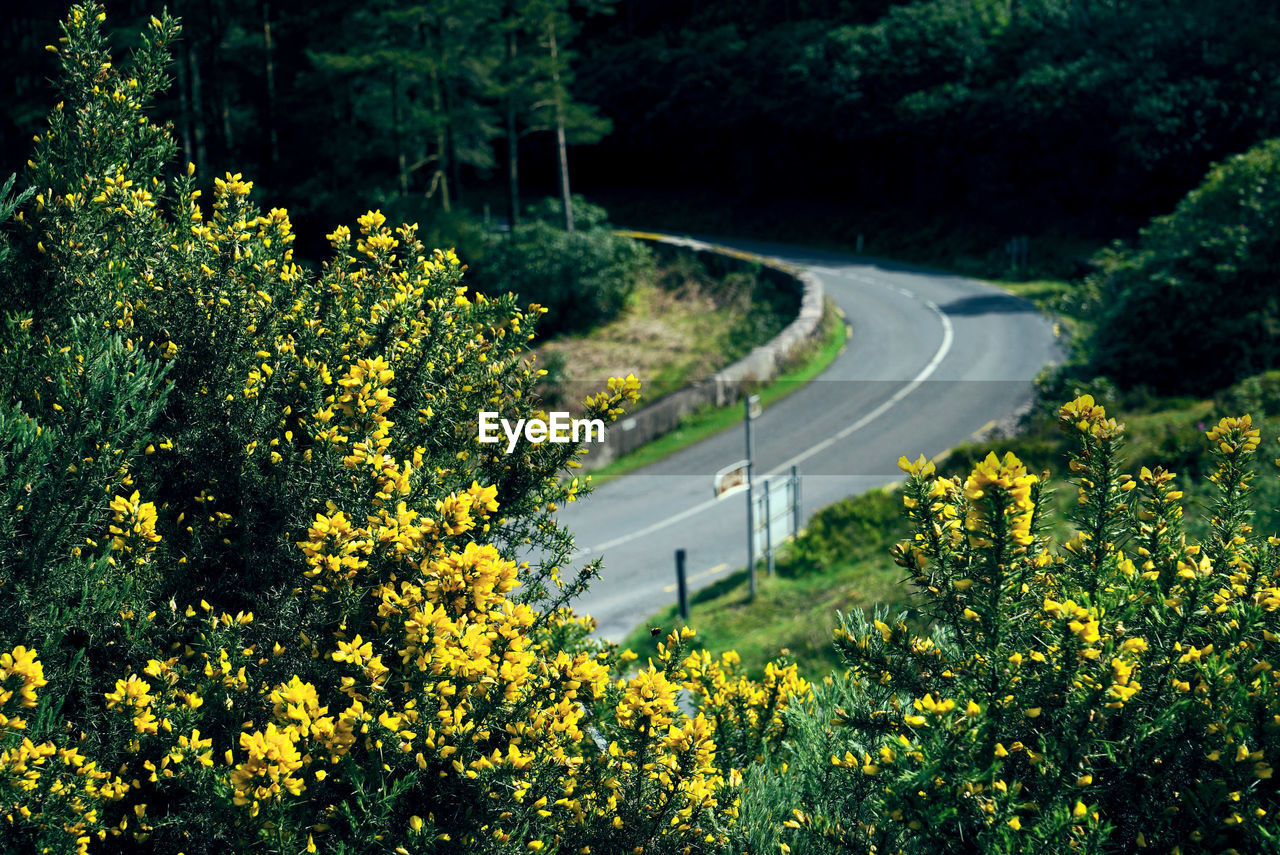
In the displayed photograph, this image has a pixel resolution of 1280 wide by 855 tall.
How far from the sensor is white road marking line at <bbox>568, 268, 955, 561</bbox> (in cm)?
1521

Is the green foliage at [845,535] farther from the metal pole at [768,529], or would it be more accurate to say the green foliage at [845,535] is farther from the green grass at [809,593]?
the metal pole at [768,529]

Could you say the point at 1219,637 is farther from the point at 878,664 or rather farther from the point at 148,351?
the point at 148,351

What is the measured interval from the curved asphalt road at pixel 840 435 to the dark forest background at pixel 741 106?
219 inches

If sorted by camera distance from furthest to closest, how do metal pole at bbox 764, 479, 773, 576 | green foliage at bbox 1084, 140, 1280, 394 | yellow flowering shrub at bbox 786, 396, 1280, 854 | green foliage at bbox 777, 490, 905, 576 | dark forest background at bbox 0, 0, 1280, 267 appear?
dark forest background at bbox 0, 0, 1280, 267 → green foliage at bbox 1084, 140, 1280, 394 → green foliage at bbox 777, 490, 905, 576 → metal pole at bbox 764, 479, 773, 576 → yellow flowering shrub at bbox 786, 396, 1280, 854

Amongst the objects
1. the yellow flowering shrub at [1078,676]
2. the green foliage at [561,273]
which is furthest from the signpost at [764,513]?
the green foliage at [561,273]

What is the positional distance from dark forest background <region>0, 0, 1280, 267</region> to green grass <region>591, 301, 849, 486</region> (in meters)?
5.29

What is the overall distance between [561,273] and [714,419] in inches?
290

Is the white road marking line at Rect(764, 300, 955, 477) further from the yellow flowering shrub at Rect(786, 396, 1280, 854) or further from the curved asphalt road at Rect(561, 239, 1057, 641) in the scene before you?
the yellow flowering shrub at Rect(786, 396, 1280, 854)

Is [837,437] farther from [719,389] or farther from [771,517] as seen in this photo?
[771,517]

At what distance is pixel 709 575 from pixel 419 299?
10.2 m

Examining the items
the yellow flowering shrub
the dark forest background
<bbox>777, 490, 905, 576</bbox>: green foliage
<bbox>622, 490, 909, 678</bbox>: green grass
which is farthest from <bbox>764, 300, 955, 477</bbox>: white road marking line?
the yellow flowering shrub

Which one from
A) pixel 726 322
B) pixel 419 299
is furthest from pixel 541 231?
pixel 419 299

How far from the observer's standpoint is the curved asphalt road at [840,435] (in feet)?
47.3

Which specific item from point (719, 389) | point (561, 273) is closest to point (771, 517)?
point (719, 389)
